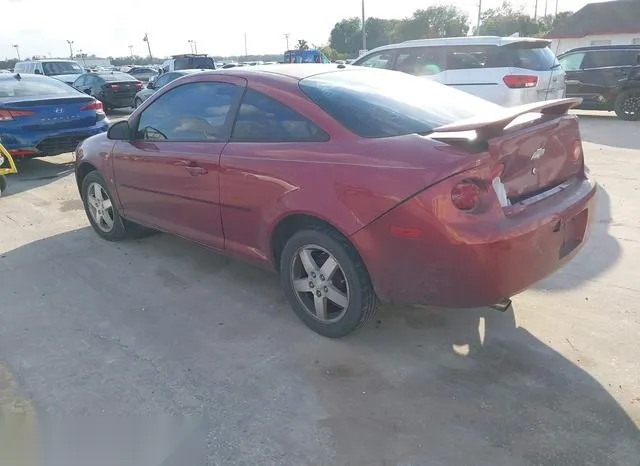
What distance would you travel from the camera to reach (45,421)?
2648 mm

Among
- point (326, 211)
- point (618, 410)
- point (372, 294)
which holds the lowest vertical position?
point (618, 410)

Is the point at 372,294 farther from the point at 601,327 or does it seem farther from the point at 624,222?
the point at 624,222

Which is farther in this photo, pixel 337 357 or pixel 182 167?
pixel 182 167

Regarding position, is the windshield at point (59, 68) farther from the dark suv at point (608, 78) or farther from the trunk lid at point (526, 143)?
the trunk lid at point (526, 143)

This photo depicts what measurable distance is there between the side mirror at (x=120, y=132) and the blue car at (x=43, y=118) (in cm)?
384

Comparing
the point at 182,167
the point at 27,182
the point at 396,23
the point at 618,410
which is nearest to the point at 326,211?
the point at 182,167

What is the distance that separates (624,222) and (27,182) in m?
7.76

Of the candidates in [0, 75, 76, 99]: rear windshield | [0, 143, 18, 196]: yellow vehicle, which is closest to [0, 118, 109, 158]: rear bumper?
[0, 143, 18, 196]: yellow vehicle

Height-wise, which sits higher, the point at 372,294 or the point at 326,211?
the point at 326,211

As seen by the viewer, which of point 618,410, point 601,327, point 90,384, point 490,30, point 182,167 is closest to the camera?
point 618,410

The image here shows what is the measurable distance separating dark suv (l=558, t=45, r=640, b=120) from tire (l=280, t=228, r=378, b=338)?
1203cm

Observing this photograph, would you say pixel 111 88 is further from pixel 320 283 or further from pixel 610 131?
pixel 320 283

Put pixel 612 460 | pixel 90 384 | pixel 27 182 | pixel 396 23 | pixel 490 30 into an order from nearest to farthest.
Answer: pixel 612 460, pixel 90 384, pixel 27 182, pixel 490 30, pixel 396 23

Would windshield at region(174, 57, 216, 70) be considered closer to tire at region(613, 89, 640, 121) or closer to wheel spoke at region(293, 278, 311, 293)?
tire at region(613, 89, 640, 121)
